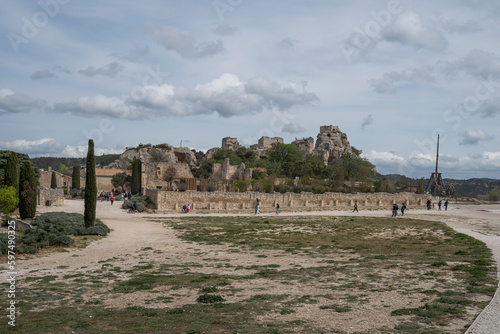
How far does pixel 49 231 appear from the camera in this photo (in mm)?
19156

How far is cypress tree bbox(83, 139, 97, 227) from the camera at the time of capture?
2283 cm

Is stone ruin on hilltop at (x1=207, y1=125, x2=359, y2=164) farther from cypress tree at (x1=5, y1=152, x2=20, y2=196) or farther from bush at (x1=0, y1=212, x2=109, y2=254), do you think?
bush at (x1=0, y1=212, x2=109, y2=254)

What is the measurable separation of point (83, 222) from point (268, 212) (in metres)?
21.4

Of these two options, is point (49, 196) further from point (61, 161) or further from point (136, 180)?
point (61, 161)

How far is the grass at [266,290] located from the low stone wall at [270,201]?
19750mm

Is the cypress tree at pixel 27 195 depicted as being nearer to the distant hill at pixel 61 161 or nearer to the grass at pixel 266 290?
the grass at pixel 266 290

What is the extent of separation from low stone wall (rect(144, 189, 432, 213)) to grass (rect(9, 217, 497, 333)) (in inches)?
778

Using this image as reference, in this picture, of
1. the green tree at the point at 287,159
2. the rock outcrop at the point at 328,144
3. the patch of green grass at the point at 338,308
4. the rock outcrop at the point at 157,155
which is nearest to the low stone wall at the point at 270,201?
the green tree at the point at 287,159

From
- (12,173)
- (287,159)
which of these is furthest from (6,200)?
(287,159)

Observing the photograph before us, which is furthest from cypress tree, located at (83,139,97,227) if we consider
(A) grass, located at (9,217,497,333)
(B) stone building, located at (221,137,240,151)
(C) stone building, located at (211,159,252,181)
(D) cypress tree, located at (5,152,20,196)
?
(B) stone building, located at (221,137,240,151)

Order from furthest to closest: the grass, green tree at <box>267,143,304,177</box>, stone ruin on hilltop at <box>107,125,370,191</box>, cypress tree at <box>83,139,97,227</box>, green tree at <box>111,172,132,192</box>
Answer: green tree at <box>267,143,304,177</box>, green tree at <box>111,172,132,192</box>, stone ruin on hilltop at <box>107,125,370,191</box>, cypress tree at <box>83,139,97,227</box>, the grass

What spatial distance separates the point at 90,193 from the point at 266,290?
52.3 ft

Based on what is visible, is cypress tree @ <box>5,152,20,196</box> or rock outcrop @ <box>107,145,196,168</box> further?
rock outcrop @ <box>107,145,196,168</box>

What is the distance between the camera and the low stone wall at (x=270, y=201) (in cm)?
3847
